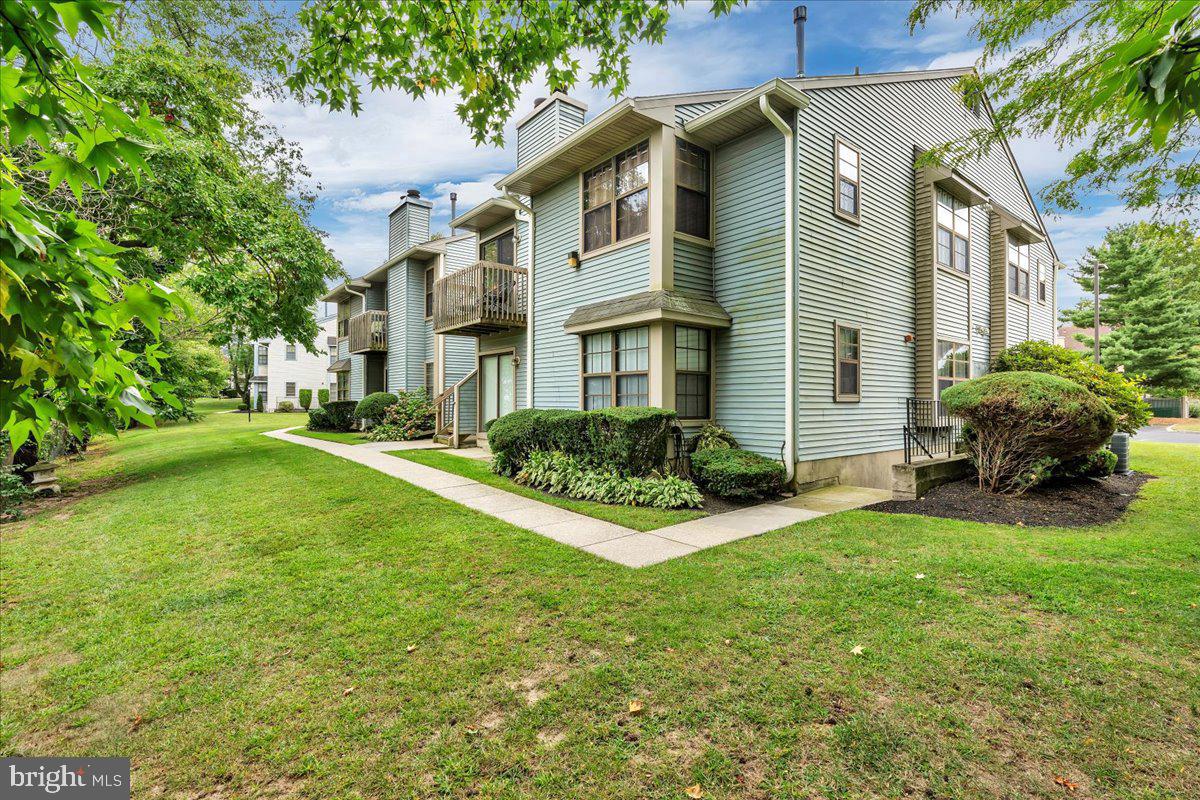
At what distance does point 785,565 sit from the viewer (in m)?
4.80

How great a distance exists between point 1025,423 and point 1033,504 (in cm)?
116

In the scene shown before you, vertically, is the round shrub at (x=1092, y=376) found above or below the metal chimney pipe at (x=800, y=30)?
below

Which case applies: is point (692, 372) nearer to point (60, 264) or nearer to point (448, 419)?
point (60, 264)

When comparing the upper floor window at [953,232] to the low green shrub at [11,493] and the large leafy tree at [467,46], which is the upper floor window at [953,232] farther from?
the low green shrub at [11,493]

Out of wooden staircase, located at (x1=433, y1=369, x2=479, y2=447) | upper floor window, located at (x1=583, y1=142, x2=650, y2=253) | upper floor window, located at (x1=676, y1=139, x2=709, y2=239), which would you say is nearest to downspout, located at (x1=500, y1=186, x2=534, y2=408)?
upper floor window, located at (x1=583, y1=142, x2=650, y2=253)

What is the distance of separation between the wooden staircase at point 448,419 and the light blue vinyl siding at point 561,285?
11.7 feet

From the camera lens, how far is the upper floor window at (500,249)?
14.1m

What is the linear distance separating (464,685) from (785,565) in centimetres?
315

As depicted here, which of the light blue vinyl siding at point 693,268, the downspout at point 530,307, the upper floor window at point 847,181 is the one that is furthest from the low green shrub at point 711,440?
the downspout at point 530,307

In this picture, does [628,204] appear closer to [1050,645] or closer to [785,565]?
[785,565]

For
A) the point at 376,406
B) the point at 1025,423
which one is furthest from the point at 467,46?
the point at 376,406

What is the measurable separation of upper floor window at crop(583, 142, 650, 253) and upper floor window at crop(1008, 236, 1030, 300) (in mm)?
11273

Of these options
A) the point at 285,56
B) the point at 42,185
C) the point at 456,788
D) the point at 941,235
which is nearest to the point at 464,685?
the point at 456,788

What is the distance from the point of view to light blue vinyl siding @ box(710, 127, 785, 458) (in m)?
8.55
